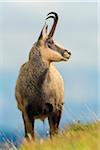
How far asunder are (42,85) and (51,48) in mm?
448

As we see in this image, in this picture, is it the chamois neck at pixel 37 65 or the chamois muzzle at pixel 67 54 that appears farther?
the chamois neck at pixel 37 65

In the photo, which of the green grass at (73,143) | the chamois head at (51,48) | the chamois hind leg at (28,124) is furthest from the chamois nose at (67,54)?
the green grass at (73,143)

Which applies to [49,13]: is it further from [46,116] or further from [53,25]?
[46,116]

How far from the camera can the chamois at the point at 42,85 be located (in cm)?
682

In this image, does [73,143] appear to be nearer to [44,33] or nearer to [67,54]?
[67,54]

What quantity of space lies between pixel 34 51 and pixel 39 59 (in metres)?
0.11

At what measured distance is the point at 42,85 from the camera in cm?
693

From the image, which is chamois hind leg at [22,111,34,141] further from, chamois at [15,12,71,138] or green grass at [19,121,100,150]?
green grass at [19,121,100,150]

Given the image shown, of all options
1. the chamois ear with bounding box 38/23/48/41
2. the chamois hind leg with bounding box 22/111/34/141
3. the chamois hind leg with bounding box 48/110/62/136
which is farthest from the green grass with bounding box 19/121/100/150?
the chamois ear with bounding box 38/23/48/41

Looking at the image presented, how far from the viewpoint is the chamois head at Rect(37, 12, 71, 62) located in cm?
687

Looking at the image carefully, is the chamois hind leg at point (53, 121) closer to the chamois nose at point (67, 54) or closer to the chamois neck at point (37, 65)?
the chamois neck at point (37, 65)

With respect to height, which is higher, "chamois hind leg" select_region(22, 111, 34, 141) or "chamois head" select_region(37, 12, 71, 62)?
"chamois head" select_region(37, 12, 71, 62)

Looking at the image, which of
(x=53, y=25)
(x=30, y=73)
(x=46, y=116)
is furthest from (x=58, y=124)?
(x=53, y=25)

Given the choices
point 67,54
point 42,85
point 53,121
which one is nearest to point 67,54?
point 67,54
